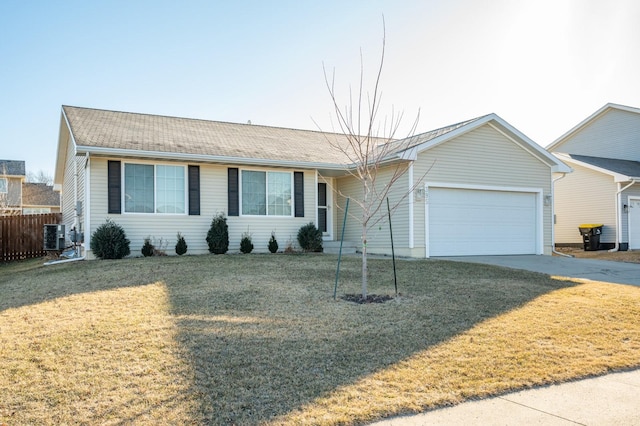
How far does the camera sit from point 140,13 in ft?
38.7

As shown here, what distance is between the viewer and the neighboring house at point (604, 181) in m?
19.0

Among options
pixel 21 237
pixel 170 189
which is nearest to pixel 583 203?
pixel 170 189

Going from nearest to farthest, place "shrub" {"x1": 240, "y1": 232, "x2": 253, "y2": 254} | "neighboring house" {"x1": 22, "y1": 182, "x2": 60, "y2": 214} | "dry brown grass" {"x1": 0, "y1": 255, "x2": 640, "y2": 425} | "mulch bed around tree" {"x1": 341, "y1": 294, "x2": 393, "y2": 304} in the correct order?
"dry brown grass" {"x1": 0, "y1": 255, "x2": 640, "y2": 425}, "mulch bed around tree" {"x1": 341, "y1": 294, "x2": 393, "y2": 304}, "shrub" {"x1": 240, "y1": 232, "x2": 253, "y2": 254}, "neighboring house" {"x1": 22, "y1": 182, "x2": 60, "y2": 214}

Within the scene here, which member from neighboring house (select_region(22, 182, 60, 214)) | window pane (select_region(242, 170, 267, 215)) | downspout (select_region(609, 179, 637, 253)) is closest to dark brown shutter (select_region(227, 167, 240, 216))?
window pane (select_region(242, 170, 267, 215))

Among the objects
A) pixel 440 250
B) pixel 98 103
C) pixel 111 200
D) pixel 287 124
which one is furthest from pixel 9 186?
pixel 440 250

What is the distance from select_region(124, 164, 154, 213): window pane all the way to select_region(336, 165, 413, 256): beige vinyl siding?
209 inches

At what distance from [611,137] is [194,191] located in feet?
65.8

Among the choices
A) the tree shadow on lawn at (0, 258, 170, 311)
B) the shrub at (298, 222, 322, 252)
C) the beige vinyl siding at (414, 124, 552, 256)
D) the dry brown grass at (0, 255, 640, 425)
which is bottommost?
the dry brown grass at (0, 255, 640, 425)

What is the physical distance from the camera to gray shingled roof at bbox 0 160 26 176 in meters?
35.1

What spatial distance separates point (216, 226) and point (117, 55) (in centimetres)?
537

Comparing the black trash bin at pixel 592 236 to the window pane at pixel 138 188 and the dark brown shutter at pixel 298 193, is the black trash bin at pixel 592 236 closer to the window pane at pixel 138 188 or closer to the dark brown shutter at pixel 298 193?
the dark brown shutter at pixel 298 193

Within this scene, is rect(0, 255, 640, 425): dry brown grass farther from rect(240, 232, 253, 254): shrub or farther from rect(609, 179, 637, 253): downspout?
rect(609, 179, 637, 253): downspout

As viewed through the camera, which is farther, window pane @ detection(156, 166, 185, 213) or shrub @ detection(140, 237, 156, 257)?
window pane @ detection(156, 166, 185, 213)

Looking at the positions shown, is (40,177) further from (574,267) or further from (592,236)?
(574,267)
